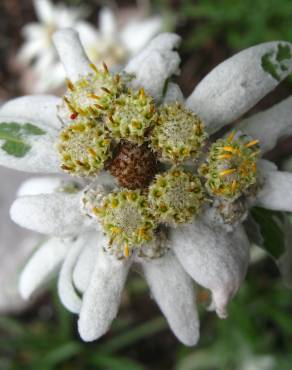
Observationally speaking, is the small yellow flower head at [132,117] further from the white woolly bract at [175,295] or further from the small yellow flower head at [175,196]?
the white woolly bract at [175,295]

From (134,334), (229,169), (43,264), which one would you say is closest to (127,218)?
(229,169)

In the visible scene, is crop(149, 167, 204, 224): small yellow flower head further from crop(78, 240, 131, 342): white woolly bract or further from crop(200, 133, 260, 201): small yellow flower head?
crop(78, 240, 131, 342): white woolly bract

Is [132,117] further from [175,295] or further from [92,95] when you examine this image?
[175,295]

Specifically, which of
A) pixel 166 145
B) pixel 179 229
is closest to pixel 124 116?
pixel 166 145

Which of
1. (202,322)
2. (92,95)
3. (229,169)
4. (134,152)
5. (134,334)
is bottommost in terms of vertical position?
(202,322)

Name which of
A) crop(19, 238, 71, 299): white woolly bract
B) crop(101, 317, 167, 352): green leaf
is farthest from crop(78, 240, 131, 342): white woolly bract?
crop(101, 317, 167, 352): green leaf

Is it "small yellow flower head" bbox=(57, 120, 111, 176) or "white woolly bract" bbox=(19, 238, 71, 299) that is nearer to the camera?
"small yellow flower head" bbox=(57, 120, 111, 176)
